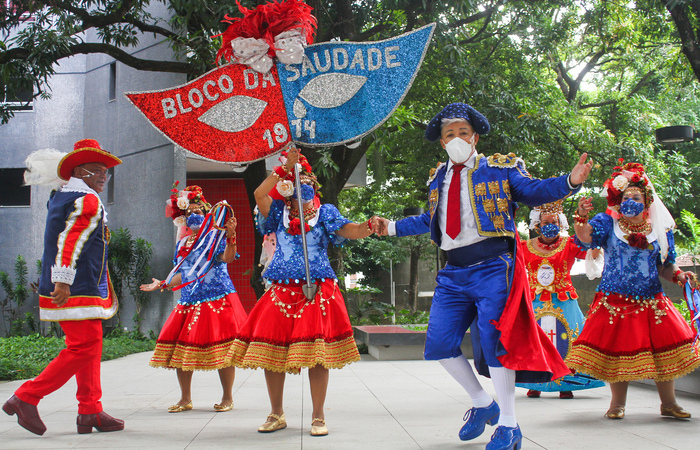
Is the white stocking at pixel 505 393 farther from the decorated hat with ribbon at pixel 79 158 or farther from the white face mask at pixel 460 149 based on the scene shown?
the decorated hat with ribbon at pixel 79 158

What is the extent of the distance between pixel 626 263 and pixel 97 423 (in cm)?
406

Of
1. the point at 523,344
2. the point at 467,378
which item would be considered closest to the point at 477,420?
the point at 467,378

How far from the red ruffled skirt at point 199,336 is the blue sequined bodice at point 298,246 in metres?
1.03

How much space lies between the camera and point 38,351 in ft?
31.9

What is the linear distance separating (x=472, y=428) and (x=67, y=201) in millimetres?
3100

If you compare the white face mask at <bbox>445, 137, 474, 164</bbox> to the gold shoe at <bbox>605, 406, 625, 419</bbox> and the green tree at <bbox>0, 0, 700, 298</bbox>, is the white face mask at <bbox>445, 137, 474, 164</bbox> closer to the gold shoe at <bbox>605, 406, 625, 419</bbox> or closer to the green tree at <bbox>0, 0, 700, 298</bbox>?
the gold shoe at <bbox>605, 406, 625, 419</bbox>

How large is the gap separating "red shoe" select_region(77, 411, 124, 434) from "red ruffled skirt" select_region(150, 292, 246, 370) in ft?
2.64

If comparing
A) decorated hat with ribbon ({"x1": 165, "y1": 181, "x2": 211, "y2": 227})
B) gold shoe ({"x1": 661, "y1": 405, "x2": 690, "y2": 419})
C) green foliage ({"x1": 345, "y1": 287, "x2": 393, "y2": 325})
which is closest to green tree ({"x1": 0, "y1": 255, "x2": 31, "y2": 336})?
green foliage ({"x1": 345, "y1": 287, "x2": 393, "y2": 325})

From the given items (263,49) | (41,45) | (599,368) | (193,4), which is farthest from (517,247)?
(41,45)

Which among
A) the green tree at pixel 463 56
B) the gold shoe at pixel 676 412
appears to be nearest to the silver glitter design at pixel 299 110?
the gold shoe at pixel 676 412

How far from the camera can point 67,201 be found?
4223 millimetres

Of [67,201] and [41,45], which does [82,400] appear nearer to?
[67,201]

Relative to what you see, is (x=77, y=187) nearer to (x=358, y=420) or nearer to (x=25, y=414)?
(x=25, y=414)

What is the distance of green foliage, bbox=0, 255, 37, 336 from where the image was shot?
14234mm
